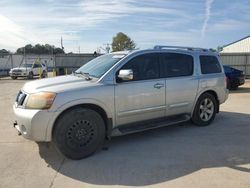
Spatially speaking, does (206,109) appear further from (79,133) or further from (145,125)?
(79,133)

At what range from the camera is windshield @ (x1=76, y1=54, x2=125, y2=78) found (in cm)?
560

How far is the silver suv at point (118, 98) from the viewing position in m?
4.81

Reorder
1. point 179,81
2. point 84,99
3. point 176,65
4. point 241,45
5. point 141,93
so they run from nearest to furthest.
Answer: point 84,99
point 141,93
point 179,81
point 176,65
point 241,45

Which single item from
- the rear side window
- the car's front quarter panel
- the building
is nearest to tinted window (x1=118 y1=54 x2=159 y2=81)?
the car's front quarter panel

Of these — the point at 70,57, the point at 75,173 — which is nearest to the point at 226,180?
the point at 75,173

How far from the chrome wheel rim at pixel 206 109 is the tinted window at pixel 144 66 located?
1773 millimetres

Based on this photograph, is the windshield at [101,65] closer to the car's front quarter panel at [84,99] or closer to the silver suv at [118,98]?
the silver suv at [118,98]

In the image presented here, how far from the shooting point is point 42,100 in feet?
15.5

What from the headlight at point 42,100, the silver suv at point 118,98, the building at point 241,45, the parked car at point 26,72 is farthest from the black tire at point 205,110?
the building at point 241,45

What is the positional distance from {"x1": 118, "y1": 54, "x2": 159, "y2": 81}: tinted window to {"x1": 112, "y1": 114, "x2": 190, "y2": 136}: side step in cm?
93

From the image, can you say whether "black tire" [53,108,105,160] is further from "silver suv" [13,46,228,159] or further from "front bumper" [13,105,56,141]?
"front bumper" [13,105,56,141]

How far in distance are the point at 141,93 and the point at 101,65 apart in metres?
1.02

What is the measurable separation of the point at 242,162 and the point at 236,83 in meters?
11.8

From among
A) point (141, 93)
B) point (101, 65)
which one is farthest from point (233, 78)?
point (101, 65)
